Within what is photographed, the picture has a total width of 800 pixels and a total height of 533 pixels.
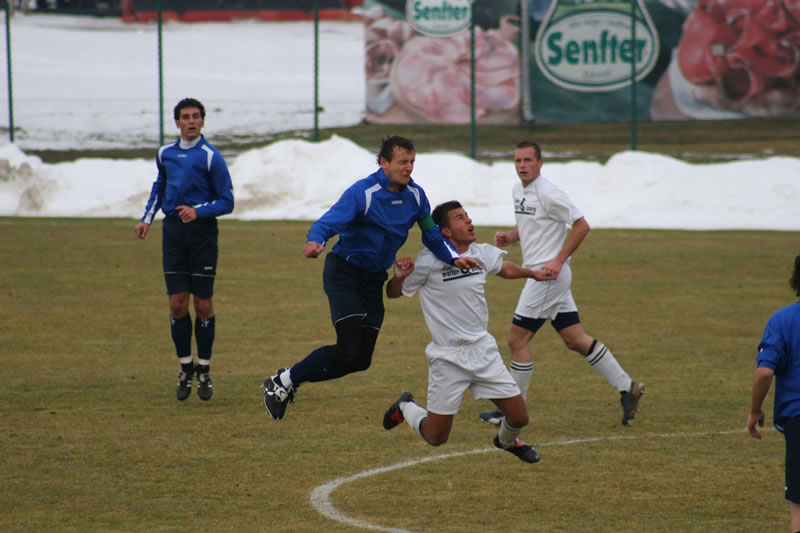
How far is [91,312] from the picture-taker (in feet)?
46.6

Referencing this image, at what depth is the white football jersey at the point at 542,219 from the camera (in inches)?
361

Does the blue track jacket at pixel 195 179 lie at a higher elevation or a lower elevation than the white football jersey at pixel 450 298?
higher

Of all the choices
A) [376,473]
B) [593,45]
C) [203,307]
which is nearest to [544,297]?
[376,473]

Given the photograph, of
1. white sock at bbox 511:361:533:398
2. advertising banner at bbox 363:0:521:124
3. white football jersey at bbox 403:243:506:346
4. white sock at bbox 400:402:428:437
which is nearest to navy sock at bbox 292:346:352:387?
white sock at bbox 400:402:428:437

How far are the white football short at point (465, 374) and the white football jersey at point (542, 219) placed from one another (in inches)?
83.9

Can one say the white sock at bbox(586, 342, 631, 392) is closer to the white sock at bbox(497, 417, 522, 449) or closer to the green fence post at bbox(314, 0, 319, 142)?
the white sock at bbox(497, 417, 522, 449)

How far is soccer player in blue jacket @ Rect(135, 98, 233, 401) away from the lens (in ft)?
32.0

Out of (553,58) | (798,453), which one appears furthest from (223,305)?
(553,58)

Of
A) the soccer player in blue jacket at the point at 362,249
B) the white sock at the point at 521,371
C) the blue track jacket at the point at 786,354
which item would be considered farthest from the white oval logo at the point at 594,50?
the blue track jacket at the point at 786,354

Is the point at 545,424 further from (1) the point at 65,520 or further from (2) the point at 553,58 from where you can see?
(2) the point at 553,58

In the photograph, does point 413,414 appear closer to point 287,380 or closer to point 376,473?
point 376,473

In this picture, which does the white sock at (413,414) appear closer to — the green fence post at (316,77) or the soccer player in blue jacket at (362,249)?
the soccer player in blue jacket at (362,249)

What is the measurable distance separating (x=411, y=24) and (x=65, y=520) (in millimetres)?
29856

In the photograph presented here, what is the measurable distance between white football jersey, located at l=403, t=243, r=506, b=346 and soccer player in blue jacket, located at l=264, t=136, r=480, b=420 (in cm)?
18
